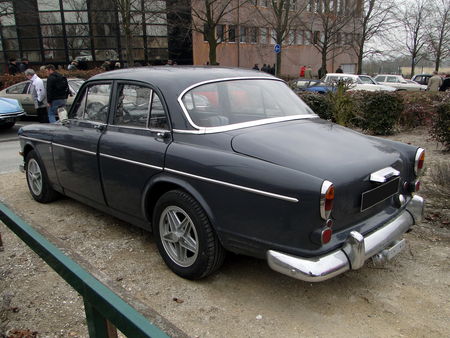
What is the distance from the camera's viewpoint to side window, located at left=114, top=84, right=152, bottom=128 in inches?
149

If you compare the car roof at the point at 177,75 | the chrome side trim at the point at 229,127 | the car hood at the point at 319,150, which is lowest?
the car hood at the point at 319,150

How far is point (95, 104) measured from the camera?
14.8 ft

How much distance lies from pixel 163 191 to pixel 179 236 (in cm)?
45

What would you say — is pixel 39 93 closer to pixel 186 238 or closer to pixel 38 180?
pixel 38 180

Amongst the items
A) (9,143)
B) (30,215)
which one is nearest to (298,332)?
(30,215)

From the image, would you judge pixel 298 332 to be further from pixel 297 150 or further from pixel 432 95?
pixel 432 95

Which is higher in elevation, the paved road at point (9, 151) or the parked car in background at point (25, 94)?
the parked car in background at point (25, 94)

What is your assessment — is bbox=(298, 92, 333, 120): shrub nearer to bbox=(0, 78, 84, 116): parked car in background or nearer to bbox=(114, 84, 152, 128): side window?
bbox=(114, 84, 152, 128): side window

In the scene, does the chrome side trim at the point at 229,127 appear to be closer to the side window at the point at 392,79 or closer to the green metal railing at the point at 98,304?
the green metal railing at the point at 98,304

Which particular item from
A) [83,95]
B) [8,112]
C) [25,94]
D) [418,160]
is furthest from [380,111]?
[25,94]

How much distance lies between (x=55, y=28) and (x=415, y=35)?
2960cm

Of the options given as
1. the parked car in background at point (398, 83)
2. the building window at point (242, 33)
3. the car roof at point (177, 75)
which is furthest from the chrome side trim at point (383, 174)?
the building window at point (242, 33)

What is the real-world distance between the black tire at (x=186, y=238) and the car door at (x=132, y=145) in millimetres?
298

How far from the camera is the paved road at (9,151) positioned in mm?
7828
